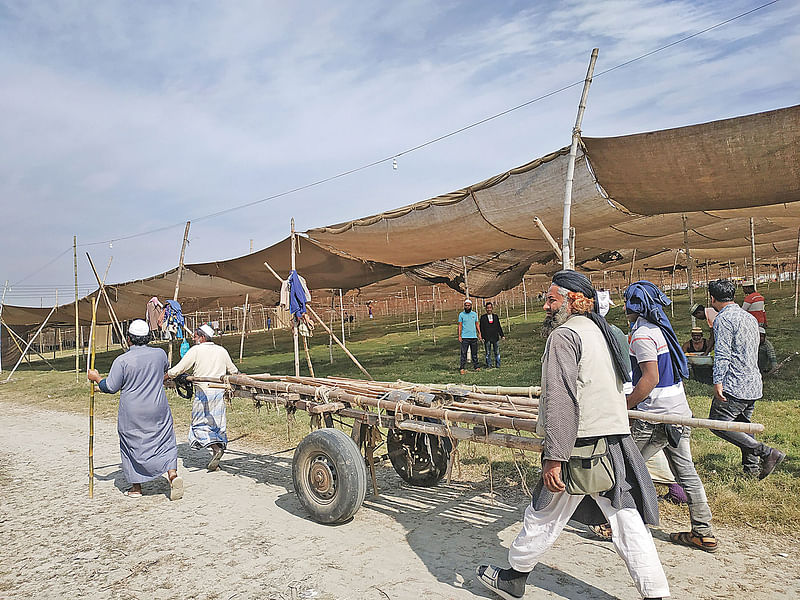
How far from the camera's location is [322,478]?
13.9 ft

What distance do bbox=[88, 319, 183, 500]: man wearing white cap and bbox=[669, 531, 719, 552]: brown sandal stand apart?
12.5ft

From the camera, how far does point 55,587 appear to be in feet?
11.2

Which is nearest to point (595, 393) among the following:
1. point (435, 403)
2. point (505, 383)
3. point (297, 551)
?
point (435, 403)

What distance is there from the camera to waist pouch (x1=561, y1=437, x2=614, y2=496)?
2.68 m

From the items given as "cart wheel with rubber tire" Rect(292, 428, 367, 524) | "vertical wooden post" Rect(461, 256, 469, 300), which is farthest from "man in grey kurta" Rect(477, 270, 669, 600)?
"vertical wooden post" Rect(461, 256, 469, 300)

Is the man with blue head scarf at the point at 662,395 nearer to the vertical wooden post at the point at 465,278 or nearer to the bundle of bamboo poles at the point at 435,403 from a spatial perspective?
the bundle of bamboo poles at the point at 435,403

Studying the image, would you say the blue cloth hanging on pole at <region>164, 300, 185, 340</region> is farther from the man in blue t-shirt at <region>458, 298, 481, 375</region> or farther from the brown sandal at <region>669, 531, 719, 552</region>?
the brown sandal at <region>669, 531, 719, 552</region>

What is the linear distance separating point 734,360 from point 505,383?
5.46 m

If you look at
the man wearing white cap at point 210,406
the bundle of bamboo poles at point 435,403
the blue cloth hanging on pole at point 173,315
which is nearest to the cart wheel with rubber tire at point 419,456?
the bundle of bamboo poles at point 435,403

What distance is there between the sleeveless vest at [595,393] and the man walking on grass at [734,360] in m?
2.09

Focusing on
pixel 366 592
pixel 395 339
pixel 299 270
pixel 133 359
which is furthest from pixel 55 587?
pixel 395 339

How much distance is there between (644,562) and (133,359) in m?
4.28

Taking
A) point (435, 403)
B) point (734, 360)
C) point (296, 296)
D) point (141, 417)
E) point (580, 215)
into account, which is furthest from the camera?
point (296, 296)

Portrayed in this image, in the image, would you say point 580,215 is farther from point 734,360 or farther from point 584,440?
point 584,440
